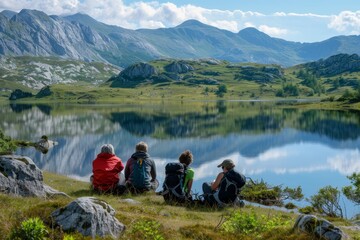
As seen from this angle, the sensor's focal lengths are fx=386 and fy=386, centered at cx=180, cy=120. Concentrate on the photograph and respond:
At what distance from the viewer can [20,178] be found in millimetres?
16328

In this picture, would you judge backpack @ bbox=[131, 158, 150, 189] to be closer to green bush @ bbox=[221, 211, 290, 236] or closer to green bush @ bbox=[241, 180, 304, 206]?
green bush @ bbox=[221, 211, 290, 236]

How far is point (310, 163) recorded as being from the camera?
66812 millimetres

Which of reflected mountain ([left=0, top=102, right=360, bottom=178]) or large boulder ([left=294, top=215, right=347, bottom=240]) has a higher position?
large boulder ([left=294, top=215, right=347, bottom=240])

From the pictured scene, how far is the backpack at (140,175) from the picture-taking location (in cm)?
2256

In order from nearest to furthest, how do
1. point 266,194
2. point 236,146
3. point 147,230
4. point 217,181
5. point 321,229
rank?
1. point 321,229
2. point 147,230
3. point 217,181
4. point 266,194
5. point 236,146

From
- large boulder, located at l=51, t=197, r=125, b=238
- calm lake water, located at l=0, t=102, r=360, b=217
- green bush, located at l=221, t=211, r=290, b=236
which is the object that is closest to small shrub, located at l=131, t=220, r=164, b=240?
large boulder, located at l=51, t=197, r=125, b=238

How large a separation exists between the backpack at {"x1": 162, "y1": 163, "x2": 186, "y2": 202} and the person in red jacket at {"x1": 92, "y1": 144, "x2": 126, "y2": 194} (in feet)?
11.2

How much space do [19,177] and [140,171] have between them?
782cm

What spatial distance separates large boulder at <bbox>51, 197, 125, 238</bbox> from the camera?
9641mm

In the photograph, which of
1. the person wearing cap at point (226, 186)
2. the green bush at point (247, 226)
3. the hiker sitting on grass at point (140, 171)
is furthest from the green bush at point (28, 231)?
the hiker sitting on grass at point (140, 171)

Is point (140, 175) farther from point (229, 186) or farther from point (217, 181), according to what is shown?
point (229, 186)

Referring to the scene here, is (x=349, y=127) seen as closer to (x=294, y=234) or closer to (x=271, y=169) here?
(x=271, y=169)

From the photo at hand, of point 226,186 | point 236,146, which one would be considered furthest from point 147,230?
point 236,146

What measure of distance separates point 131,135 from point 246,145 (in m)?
30.9
